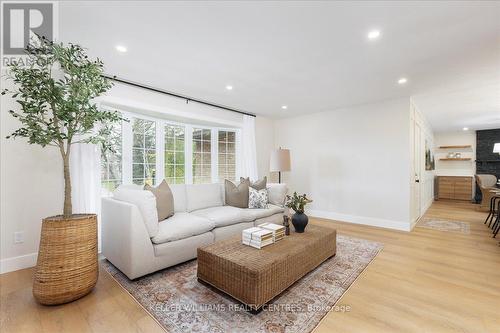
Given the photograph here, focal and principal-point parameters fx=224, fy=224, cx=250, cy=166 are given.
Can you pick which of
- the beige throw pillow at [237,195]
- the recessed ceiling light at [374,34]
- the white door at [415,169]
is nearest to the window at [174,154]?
the beige throw pillow at [237,195]

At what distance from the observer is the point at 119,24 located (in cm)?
201

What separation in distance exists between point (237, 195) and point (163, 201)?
1278 mm

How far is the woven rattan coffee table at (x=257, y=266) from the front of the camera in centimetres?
172

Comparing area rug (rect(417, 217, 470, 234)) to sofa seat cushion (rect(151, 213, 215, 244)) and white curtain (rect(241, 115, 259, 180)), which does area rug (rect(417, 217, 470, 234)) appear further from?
sofa seat cushion (rect(151, 213, 215, 244))

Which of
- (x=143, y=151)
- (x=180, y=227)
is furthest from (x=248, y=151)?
(x=180, y=227)

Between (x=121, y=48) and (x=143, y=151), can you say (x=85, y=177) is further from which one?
(x=121, y=48)

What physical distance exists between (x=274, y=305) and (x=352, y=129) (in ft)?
12.9

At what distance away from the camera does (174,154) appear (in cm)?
420

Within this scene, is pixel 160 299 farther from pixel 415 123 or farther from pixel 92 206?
pixel 415 123

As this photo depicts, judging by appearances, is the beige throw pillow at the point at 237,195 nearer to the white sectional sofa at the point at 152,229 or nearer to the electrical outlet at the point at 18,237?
the white sectional sofa at the point at 152,229

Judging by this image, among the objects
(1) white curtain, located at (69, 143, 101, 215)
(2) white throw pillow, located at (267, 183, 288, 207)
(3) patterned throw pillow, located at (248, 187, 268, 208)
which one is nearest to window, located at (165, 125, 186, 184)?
(1) white curtain, located at (69, 143, 101, 215)

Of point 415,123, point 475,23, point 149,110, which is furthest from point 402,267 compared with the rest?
point 149,110

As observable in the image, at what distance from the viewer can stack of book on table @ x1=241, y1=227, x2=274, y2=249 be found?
2145 millimetres

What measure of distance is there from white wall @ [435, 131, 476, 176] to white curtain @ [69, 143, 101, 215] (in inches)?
400
